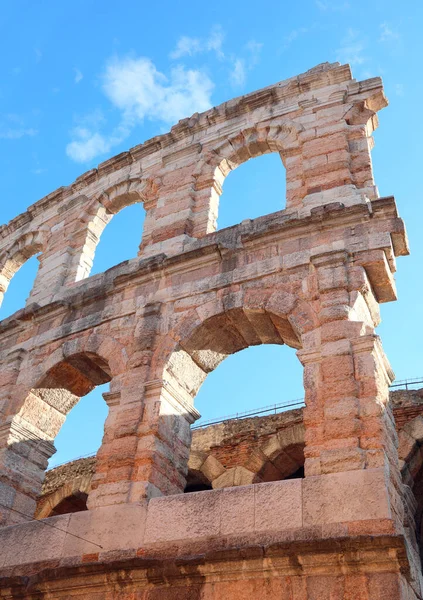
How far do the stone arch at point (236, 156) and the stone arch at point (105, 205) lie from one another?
0.96 meters

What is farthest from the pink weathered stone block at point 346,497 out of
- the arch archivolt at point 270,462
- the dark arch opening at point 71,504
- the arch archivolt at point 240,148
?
the dark arch opening at point 71,504

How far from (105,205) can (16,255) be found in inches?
94.4

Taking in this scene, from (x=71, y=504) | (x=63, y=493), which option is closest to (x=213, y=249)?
(x=63, y=493)

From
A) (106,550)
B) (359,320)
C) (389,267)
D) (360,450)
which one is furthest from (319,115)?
(106,550)

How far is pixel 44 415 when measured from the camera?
9164 millimetres

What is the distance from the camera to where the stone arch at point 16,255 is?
12.8 metres

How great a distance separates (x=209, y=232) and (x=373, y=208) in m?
2.65

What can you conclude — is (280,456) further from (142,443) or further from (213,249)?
(142,443)

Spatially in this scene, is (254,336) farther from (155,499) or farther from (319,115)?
(319,115)

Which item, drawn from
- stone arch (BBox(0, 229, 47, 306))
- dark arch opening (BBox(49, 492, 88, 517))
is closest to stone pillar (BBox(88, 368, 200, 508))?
dark arch opening (BBox(49, 492, 88, 517))

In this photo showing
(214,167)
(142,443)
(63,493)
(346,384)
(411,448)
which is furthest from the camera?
(63,493)

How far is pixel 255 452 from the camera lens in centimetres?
1125

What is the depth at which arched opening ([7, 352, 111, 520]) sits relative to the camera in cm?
855

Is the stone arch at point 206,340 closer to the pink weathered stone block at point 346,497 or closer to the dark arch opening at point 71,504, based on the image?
the pink weathered stone block at point 346,497
